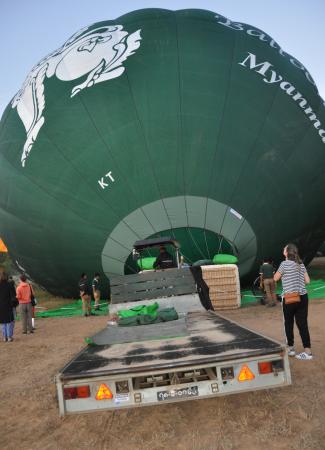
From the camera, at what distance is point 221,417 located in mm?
4453

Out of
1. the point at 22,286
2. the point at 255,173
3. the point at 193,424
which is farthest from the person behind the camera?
the point at 255,173

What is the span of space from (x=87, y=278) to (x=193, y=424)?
397 inches

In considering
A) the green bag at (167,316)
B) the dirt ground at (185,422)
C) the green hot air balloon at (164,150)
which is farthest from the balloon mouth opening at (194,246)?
the dirt ground at (185,422)

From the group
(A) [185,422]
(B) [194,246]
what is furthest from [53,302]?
(A) [185,422]

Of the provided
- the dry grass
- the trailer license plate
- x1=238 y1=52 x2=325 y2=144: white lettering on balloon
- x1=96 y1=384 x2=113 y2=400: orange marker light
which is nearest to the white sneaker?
the trailer license plate

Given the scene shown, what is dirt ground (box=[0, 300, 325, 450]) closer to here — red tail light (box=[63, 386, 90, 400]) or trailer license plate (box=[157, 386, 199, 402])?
trailer license plate (box=[157, 386, 199, 402])

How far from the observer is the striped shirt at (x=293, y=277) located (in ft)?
20.3

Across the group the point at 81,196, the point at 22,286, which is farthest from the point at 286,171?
the point at 22,286

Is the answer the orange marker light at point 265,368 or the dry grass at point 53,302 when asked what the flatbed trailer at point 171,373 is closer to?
the orange marker light at point 265,368

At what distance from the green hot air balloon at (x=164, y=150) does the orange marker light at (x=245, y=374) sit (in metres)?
8.74

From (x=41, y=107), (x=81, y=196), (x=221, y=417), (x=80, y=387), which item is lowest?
(x=221, y=417)

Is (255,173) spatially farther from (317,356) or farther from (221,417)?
(221,417)

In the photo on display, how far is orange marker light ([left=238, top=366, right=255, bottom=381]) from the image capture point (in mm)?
3691

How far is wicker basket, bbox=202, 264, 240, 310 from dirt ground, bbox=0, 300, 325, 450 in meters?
6.12
